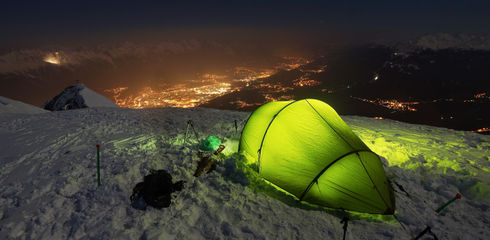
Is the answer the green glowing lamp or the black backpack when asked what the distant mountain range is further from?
the black backpack

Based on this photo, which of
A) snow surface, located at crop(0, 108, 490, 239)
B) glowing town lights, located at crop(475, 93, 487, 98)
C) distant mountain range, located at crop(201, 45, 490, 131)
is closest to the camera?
snow surface, located at crop(0, 108, 490, 239)

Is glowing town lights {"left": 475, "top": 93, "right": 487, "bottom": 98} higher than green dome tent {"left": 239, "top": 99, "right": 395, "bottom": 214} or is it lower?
higher

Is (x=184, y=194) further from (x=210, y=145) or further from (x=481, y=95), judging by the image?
(x=481, y=95)

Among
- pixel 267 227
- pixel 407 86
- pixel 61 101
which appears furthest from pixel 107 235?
pixel 407 86

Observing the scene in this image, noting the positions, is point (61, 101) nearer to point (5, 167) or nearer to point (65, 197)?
point (5, 167)

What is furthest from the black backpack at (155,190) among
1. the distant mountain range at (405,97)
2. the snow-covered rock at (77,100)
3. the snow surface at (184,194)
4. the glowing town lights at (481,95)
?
the glowing town lights at (481,95)

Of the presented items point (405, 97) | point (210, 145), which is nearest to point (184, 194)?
point (210, 145)

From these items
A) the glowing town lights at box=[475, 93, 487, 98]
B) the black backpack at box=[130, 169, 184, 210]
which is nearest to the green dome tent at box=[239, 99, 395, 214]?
the black backpack at box=[130, 169, 184, 210]
